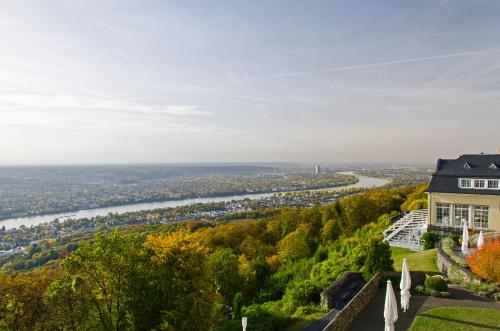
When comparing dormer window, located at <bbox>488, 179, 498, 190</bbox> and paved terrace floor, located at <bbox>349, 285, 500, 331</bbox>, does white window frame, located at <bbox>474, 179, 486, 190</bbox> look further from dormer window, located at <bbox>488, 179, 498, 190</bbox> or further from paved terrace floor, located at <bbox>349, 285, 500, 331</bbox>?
paved terrace floor, located at <bbox>349, 285, 500, 331</bbox>

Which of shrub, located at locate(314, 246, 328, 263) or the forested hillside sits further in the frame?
shrub, located at locate(314, 246, 328, 263)

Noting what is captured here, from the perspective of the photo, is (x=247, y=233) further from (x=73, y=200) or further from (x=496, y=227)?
(x=73, y=200)

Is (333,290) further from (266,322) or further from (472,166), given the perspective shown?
(472,166)

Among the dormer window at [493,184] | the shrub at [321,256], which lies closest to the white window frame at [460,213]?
the dormer window at [493,184]

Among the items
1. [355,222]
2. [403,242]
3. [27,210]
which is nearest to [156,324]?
[403,242]

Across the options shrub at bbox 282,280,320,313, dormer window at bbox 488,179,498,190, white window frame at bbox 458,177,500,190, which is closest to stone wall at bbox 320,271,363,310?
shrub at bbox 282,280,320,313

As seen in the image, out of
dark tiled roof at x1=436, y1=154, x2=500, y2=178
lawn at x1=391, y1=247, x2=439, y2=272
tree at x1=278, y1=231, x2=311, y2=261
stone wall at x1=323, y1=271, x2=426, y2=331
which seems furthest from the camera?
tree at x1=278, y1=231, x2=311, y2=261

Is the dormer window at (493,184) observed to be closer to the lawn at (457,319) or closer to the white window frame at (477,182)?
the white window frame at (477,182)
